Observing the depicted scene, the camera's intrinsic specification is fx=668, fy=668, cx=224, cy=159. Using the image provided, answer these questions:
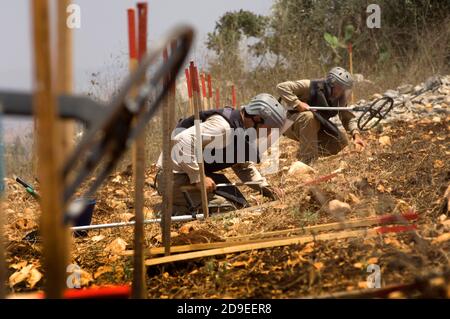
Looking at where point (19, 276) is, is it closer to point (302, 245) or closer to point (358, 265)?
point (302, 245)

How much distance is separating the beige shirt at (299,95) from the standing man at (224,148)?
1746 millimetres

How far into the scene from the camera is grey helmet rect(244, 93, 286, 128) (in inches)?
214

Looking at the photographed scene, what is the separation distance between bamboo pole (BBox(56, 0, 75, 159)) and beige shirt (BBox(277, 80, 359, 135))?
19.0ft

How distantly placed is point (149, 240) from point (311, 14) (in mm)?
13063

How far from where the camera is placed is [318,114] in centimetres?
757

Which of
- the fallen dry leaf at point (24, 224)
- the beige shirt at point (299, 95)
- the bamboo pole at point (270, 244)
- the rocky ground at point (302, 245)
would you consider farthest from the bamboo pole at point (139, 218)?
the beige shirt at point (299, 95)

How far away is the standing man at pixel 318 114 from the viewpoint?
748 cm

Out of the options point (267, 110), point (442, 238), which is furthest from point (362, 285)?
point (267, 110)

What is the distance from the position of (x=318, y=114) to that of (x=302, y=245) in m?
4.17

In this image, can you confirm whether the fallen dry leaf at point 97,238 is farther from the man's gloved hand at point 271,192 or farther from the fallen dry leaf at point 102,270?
the man's gloved hand at point 271,192

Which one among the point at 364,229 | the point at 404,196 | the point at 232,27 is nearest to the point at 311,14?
the point at 232,27

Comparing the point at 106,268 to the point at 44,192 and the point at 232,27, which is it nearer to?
the point at 44,192

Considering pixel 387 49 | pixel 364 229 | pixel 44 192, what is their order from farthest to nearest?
pixel 387 49 < pixel 364 229 < pixel 44 192
